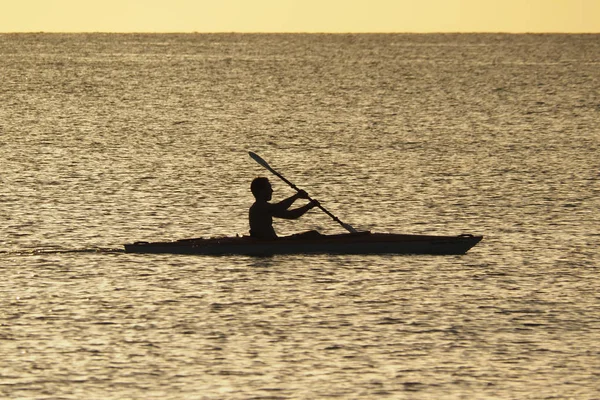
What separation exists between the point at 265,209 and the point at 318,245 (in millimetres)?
1089

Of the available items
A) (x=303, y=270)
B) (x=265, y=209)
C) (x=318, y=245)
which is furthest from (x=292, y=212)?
(x=303, y=270)

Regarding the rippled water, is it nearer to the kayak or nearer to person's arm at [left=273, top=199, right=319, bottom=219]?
the kayak

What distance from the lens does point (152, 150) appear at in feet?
158

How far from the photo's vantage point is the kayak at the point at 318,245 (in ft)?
78.3

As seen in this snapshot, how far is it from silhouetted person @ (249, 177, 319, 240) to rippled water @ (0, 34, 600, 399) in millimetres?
615

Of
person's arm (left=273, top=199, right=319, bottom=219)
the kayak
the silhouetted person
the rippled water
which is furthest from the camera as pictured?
the kayak

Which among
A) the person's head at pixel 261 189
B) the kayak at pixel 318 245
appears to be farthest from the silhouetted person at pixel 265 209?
the kayak at pixel 318 245

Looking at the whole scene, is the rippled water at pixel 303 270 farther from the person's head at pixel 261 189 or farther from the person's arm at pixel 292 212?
the person's head at pixel 261 189

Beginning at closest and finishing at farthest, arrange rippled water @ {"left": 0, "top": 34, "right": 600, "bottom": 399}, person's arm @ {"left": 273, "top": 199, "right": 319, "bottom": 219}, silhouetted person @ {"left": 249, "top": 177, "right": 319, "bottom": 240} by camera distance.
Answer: rippled water @ {"left": 0, "top": 34, "right": 600, "bottom": 399} < silhouetted person @ {"left": 249, "top": 177, "right": 319, "bottom": 240} < person's arm @ {"left": 273, "top": 199, "right": 319, "bottom": 219}

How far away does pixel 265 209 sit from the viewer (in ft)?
77.3

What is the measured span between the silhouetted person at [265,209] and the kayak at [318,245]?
0.58 ft

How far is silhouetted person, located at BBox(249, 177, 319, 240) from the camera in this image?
23.5 metres

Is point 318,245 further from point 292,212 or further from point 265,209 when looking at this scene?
point 265,209

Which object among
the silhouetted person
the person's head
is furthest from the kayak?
the person's head
